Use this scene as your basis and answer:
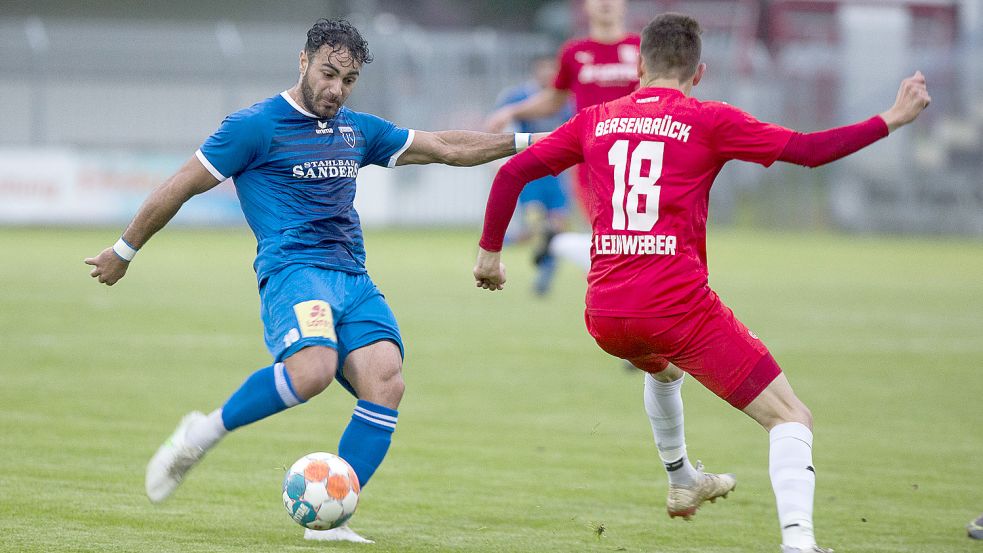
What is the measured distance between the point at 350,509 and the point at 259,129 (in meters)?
1.55

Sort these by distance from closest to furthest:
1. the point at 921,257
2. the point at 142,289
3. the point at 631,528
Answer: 1. the point at 631,528
2. the point at 142,289
3. the point at 921,257

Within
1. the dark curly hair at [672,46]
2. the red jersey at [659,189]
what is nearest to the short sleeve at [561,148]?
the red jersey at [659,189]

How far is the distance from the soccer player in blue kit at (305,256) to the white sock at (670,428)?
110 centimetres

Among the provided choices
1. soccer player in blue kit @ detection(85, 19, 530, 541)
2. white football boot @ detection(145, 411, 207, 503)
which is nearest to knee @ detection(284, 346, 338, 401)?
soccer player in blue kit @ detection(85, 19, 530, 541)

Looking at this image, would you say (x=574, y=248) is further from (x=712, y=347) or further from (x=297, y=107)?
(x=712, y=347)

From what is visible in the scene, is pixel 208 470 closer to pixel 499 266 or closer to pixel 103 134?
pixel 499 266

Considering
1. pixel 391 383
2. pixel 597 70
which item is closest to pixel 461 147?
pixel 391 383

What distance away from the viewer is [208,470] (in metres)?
6.81

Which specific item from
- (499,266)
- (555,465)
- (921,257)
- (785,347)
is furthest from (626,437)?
(921,257)

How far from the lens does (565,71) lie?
10.5 m

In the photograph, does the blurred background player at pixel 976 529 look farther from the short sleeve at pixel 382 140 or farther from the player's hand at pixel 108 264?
the player's hand at pixel 108 264

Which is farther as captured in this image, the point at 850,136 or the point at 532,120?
the point at 532,120

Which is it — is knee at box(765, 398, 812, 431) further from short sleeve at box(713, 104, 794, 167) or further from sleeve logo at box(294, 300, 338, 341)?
sleeve logo at box(294, 300, 338, 341)

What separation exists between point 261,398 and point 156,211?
0.88 m
